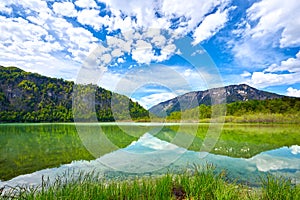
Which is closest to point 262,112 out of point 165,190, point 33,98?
point 165,190

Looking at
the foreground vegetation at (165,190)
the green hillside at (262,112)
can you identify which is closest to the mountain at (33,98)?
the green hillside at (262,112)

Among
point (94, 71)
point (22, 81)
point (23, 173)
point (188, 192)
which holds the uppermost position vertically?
point (22, 81)

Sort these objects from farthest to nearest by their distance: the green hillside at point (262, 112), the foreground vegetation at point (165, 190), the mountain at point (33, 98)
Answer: the mountain at point (33, 98)
the green hillside at point (262, 112)
the foreground vegetation at point (165, 190)

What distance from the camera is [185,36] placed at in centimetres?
713

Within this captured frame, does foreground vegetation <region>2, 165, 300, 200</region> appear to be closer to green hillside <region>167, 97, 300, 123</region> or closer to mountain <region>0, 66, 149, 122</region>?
green hillside <region>167, 97, 300, 123</region>

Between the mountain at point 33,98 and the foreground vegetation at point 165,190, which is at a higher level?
the mountain at point 33,98

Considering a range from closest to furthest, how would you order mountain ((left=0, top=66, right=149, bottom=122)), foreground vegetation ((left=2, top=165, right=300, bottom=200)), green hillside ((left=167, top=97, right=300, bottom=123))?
foreground vegetation ((left=2, top=165, right=300, bottom=200))
green hillside ((left=167, top=97, right=300, bottom=123))
mountain ((left=0, top=66, right=149, bottom=122))

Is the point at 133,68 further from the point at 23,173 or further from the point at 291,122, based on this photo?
the point at 291,122

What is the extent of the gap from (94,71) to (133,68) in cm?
126

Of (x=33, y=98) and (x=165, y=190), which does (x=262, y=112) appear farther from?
(x=33, y=98)

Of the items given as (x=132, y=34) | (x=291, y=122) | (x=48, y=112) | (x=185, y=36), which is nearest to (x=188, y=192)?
(x=185, y=36)

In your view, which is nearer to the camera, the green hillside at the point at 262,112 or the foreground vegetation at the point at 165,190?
the foreground vegetation at the point at 165,190

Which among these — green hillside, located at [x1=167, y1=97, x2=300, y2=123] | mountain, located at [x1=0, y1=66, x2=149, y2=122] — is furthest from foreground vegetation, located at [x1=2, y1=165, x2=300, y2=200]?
mountain, located at [x1=0, y1=66, x2=149, y2=122]

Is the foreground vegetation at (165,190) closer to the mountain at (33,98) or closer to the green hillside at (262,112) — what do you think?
the green hillside at (262,112)
